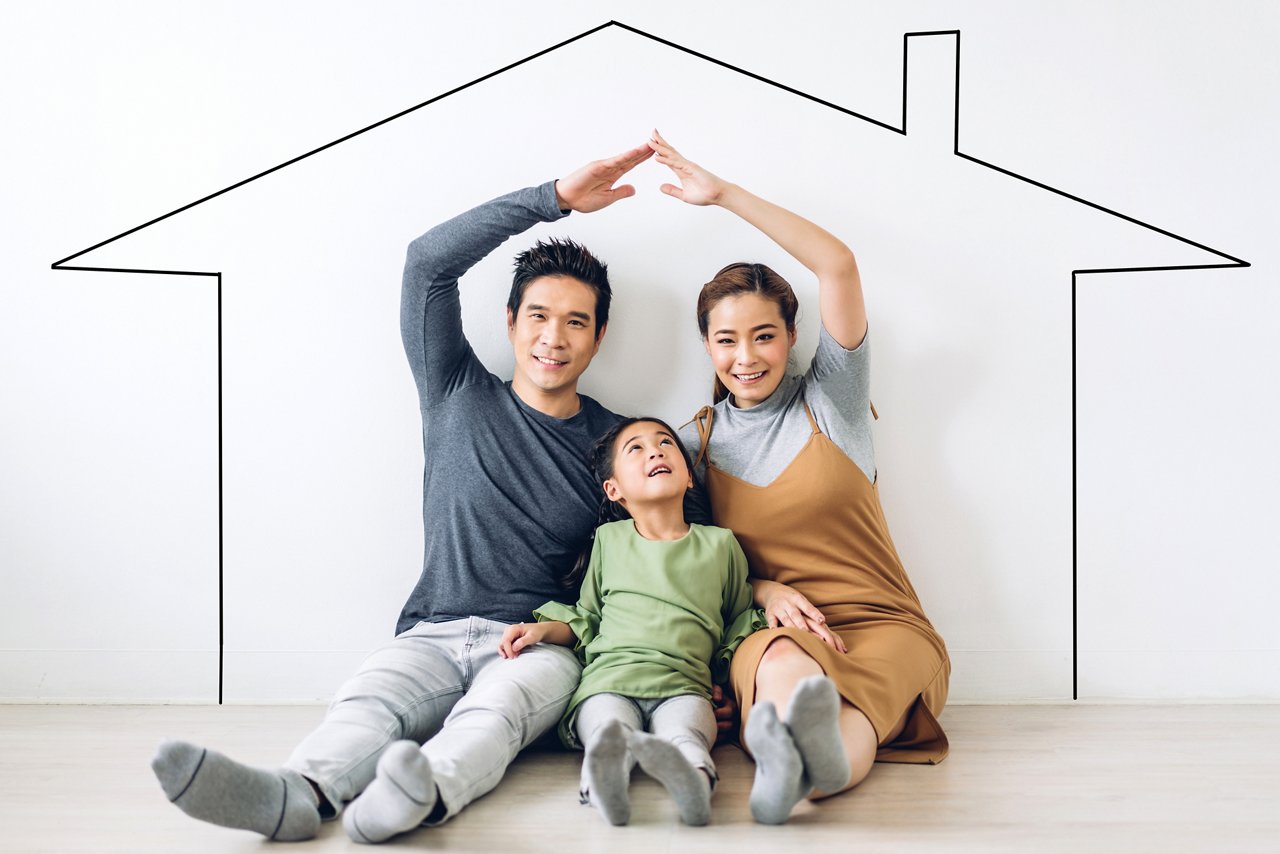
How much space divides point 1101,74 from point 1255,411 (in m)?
0.68

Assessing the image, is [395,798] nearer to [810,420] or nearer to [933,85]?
[810,420]

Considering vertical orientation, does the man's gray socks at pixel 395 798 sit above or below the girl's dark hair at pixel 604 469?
below

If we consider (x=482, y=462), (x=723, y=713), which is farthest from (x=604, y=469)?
(x=723, y=713)

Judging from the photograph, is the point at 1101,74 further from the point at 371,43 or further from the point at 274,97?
the point at 274,97

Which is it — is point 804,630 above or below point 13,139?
below

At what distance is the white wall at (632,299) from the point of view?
1718 millimetres

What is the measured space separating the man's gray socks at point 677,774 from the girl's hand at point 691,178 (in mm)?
895

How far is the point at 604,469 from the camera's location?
5.16 feet

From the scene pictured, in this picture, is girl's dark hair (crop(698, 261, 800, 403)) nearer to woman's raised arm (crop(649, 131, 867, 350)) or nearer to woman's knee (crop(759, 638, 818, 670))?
woman's raised arm (crop(649, 131, 867, 350))

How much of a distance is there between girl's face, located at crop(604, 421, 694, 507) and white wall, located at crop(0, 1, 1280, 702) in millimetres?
222

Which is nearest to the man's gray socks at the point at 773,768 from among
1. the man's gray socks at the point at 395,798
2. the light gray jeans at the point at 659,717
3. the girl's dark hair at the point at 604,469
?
the light gray jeans at the point at 659,717

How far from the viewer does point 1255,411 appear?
1.72m

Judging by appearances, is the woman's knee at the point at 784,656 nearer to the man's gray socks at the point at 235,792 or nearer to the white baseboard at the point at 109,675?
the man's gray socks at the point at 235,792

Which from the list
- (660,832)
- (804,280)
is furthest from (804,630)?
(804,280)
